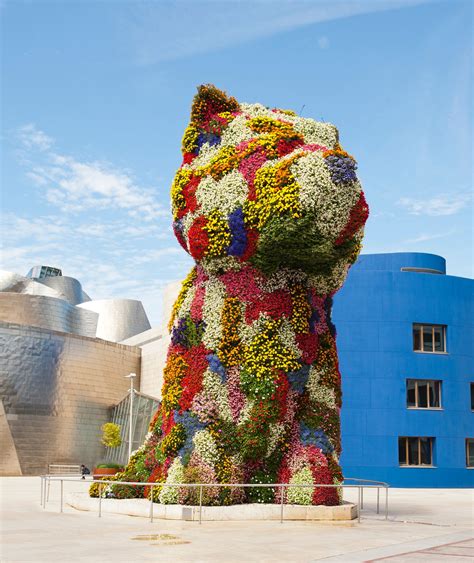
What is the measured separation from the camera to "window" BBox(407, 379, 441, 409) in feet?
105

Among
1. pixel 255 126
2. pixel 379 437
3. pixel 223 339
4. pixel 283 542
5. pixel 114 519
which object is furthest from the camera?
pixel 379 437

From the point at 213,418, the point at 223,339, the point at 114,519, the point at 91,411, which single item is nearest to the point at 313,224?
the point at 223,339

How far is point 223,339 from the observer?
47.5 feet

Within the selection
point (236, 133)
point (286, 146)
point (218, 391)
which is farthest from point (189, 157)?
point (218, 391)

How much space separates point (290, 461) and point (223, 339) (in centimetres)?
279

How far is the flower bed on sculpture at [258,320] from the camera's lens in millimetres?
13727

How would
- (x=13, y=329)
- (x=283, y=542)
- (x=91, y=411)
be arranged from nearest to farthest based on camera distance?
(x=283, y=542) < (x=13, y=329) < (x=91, y=411)

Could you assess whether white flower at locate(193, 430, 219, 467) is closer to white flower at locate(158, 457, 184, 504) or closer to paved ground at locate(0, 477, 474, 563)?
white flower at locate(158, 457, 184, 504)

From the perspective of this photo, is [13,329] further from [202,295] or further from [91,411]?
[202,295]

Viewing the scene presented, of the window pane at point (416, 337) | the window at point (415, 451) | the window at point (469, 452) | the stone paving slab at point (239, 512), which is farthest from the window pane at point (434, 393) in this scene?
the stone paving slab at point (239, 512)

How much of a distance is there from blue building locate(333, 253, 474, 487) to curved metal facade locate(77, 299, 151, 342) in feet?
160

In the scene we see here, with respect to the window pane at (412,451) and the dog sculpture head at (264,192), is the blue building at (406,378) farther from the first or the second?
the dog sculpture head at (264,192)

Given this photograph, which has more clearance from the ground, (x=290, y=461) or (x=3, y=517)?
(x=290, y=461)

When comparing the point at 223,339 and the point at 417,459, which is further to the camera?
the point at 417,459
